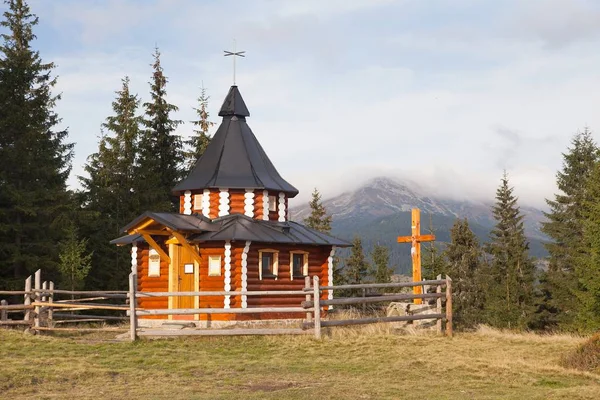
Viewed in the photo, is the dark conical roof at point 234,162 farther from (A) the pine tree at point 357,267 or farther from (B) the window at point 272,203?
(A) the pine tree at point 357,267

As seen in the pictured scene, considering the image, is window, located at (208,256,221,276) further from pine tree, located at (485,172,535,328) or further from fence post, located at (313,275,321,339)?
pine tree, located at (485,172,535,328)

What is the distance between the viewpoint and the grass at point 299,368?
12820 mm

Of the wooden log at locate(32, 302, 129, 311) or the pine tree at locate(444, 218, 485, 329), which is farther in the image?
the pine tree at locate(444, 218, 485, 329)

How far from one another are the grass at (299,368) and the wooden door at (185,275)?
6.08 metres

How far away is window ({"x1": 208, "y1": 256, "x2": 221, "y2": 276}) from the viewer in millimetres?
25953

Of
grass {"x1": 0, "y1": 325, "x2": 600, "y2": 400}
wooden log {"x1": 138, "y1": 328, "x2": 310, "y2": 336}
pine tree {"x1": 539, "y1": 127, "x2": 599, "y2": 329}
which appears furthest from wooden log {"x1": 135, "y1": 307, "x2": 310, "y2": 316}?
pine tree {"x1": 539, "y1": 127, "x2": 599, "y2": 329}

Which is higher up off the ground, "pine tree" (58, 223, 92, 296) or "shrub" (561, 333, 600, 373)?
"pine tree" (58, 223, 92, 296)

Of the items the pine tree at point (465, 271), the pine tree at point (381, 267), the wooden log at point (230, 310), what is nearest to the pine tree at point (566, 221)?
the pine tree at point (465, 271)

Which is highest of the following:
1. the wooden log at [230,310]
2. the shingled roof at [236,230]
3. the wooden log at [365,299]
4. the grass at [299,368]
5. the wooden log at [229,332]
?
the shingled roof at [236,230]

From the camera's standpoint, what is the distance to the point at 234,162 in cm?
2941

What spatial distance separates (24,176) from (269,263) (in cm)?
1494

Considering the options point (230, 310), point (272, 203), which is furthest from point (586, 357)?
point (272, 203)

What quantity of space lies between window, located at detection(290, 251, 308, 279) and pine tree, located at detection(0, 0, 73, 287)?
12.7 m

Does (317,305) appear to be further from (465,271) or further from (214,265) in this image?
(465,271)
